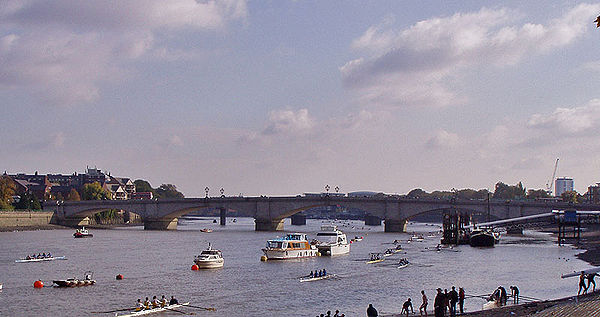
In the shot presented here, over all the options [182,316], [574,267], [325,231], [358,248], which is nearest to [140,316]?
[182,316]

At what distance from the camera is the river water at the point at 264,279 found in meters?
52.0

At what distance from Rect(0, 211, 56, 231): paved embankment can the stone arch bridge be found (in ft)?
17.3

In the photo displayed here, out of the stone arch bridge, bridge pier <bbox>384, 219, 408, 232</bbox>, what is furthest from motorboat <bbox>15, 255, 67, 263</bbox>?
bridge pier <bbox>384, 219, 408, 232</bbox>

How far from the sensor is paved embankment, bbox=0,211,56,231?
155 metres

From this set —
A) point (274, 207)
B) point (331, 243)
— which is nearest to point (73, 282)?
point (331, 243)

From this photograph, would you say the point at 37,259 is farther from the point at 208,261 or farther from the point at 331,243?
the point at 331,243

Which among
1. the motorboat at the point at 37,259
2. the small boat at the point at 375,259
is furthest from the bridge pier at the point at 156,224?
the small boat at the point at 375,259

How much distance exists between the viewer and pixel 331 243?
99.2 m

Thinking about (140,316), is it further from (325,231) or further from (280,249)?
(325,231)

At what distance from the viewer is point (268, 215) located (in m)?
166

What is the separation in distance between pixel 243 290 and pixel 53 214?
128 m

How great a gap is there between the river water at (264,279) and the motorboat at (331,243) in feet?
5.23

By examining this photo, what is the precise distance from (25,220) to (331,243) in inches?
3626

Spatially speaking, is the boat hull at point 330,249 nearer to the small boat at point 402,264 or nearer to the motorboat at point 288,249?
the motorboat at point 288,249
